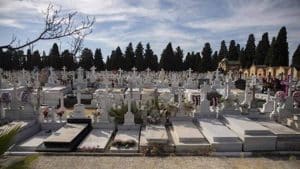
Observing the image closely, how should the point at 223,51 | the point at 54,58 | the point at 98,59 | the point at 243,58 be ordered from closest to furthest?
the point at 54,58
the point at 98,59
the point at 243,58
the point at 223,51

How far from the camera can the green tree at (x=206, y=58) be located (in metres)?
46.9

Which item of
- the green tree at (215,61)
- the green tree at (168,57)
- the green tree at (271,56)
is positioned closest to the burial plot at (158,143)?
the green tree at (271,56)

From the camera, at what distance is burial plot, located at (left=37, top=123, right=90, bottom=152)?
8.38m

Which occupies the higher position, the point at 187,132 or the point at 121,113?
the point at 121,113

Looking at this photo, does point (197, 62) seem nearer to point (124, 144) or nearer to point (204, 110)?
point (204, 110)

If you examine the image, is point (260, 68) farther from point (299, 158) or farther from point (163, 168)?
point (163, 168)

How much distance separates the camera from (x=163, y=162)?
768 cm

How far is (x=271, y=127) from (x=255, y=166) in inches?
129

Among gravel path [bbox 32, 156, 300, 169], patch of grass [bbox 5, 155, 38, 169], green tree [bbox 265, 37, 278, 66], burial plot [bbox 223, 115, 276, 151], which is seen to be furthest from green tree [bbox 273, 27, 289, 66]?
patch of grass [bbox 5, 155, 38, 169]

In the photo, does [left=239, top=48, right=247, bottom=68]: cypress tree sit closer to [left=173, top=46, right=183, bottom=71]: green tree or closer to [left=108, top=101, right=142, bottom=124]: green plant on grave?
[left=173, top=46, right=183, bottom=71]: green tree

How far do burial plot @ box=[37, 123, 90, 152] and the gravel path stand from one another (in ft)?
1.55

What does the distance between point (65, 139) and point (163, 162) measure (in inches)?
120

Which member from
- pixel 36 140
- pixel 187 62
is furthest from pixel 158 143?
pixel 187 62

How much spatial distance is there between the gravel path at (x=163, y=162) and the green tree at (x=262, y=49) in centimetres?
3873
